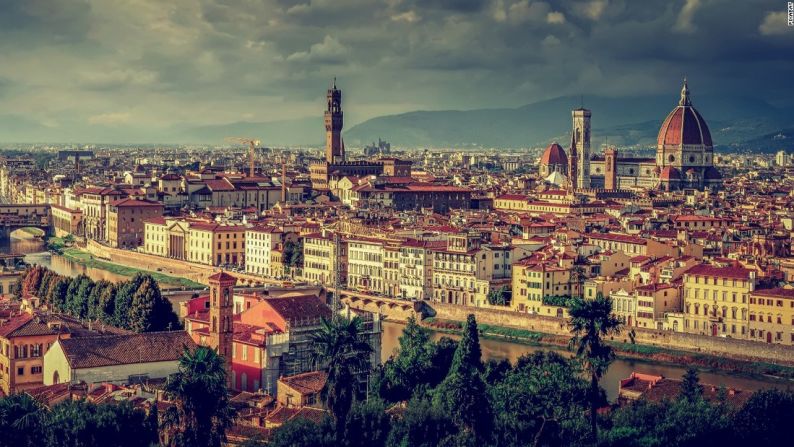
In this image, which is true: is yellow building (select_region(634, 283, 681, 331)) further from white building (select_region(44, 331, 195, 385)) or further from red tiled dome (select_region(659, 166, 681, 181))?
red tiled dome (select_region(659, 166, 681, 181))

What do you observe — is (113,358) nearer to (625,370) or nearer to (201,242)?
(625,370)

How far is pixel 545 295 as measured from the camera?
1515 inches

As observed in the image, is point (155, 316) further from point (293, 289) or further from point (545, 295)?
point (545, 295)

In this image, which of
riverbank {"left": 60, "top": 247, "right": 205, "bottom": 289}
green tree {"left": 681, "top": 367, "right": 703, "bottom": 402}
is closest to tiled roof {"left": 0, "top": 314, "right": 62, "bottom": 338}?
green tree {"left": 681, "top": 367, "right": 703, "bottom": 402}

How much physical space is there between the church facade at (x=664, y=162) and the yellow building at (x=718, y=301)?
54.4 m

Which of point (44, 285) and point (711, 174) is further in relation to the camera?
point (711, 174)

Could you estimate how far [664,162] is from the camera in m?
93.8

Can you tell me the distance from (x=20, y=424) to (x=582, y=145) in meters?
80.2

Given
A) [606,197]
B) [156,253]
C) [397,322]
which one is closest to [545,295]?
[397,322]

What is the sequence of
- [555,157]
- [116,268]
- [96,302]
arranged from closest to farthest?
[96,302] < [116,268] < [555,157]

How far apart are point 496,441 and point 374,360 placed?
6.14 metres

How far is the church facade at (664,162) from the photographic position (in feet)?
299

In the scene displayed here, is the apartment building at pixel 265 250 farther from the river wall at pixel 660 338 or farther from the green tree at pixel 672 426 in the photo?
the green tree at pixel 672 426

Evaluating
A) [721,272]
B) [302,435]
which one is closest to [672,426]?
[302,435]
